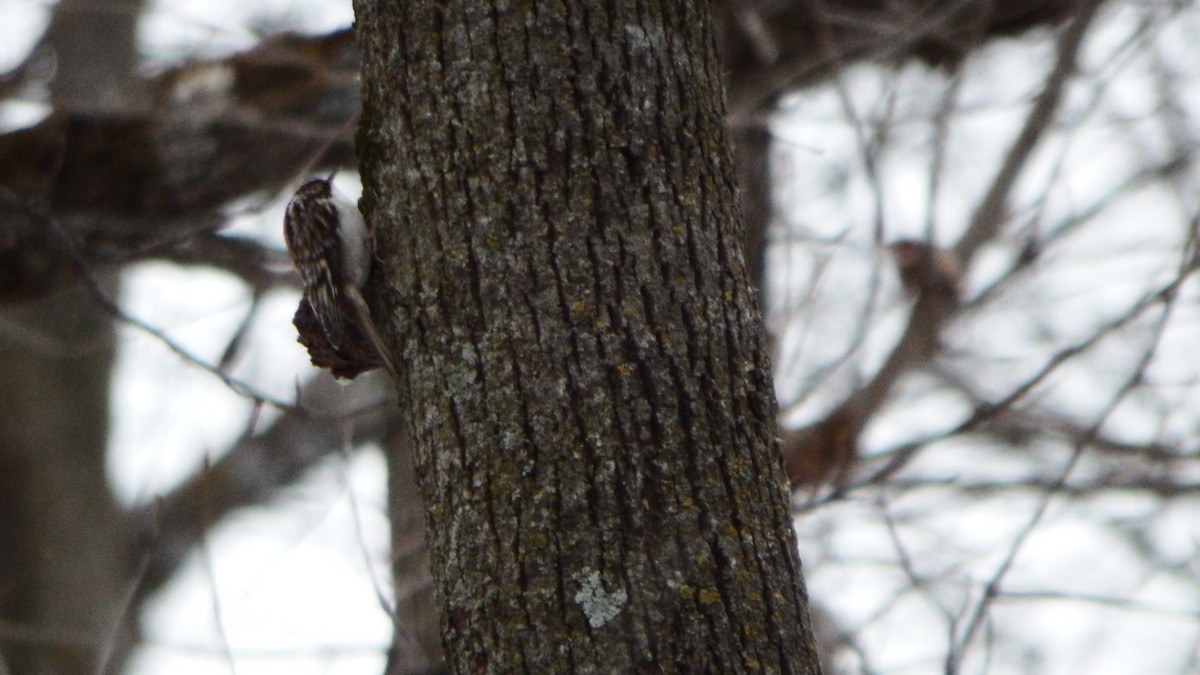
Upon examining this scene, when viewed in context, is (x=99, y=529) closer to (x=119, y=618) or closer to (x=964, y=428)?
(x=119, y=618)

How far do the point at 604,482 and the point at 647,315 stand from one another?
27 cm

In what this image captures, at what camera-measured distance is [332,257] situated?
286cm

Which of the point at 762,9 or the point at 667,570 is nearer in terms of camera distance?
the point at 667,570

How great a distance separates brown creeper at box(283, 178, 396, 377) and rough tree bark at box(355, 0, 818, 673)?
0.12m

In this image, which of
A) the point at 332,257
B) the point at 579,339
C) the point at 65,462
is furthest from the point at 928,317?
the point at 65,462

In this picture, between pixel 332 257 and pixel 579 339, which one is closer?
pixel 579 339

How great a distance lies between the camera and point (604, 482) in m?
2.08

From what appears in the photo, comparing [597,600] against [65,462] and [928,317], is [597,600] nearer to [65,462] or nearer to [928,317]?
[928,317]

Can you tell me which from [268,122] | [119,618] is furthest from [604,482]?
[268,122]

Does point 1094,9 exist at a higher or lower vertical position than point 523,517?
higher

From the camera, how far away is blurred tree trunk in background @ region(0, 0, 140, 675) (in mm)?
8836

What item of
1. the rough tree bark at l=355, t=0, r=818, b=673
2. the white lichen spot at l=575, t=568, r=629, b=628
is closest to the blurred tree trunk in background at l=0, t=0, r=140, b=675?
the rough tree bark at l=355, t=0, r=818, b=673

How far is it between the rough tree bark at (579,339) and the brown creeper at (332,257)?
12cm

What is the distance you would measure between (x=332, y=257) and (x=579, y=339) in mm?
894
